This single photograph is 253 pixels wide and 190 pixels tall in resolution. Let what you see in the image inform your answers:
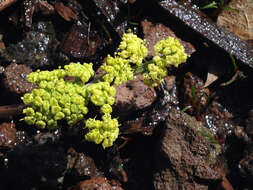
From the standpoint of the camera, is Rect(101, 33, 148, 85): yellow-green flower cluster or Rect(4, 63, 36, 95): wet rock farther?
Rect(4, 63, 36, 95): wet rock

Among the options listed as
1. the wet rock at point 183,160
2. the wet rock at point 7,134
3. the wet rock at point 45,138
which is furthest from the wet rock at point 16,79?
the wet rock at point 183,160

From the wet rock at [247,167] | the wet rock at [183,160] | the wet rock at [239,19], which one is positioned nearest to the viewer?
the wet rock at [183,160]

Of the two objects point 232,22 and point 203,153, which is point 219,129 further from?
point 232,22

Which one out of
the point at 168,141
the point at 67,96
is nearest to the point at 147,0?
the point at 168,141

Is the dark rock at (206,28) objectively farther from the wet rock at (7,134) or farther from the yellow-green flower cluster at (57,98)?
the wet rock at (7,134)

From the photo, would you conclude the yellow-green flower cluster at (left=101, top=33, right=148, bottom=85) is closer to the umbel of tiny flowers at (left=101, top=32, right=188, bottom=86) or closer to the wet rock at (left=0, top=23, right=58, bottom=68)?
the umbel of tiny flowers at (left=101, top=32, right=188, bottom=86)

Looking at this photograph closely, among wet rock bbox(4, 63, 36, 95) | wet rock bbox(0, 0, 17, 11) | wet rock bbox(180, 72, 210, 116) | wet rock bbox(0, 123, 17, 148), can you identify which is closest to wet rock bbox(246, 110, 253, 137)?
wet rock bbox(180, 72, 210, 116)
